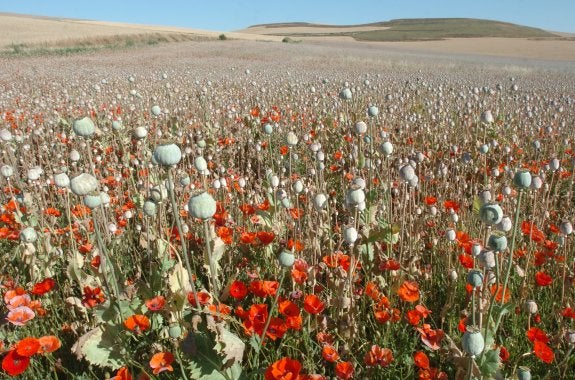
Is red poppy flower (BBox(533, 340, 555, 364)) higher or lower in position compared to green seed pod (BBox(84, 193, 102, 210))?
lower

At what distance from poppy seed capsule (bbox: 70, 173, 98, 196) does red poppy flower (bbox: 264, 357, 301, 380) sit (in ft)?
3.43

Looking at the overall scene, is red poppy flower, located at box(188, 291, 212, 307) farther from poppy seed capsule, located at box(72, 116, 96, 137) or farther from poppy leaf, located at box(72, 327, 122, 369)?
poppy seed capsule, located at box(72, 116, 96, 137)

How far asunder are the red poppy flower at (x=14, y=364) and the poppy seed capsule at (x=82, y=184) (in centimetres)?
75

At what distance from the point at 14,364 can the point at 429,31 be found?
113803 millimetres

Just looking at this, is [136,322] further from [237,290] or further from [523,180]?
[523,180]

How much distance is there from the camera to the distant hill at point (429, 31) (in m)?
92.1

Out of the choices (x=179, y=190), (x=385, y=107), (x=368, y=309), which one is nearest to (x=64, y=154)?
(x=179, y=190)

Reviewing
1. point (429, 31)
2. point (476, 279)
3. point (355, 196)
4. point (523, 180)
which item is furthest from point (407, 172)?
point (429, 31)

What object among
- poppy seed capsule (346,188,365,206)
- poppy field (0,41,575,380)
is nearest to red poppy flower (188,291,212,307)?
poppy field (0,41,575,380)

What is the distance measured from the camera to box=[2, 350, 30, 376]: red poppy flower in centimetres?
186

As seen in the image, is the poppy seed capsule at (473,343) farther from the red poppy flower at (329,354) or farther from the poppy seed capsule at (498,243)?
the red poppy flower at (329,354)

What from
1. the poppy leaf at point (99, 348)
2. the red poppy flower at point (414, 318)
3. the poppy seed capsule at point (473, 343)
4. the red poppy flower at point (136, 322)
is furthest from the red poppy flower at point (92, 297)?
the poppy seed capsule at point (473, 343)

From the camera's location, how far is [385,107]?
7.95m

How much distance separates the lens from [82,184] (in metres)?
1.87
